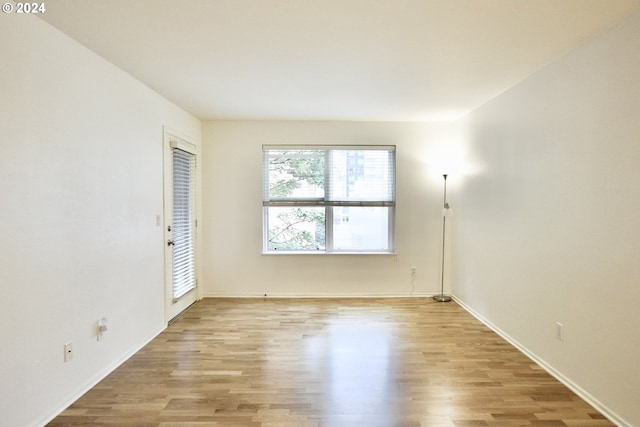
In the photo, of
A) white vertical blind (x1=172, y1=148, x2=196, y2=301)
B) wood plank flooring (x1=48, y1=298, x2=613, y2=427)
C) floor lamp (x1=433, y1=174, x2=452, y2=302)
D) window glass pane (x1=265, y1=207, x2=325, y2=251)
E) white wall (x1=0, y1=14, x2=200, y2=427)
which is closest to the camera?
white wall (x1=0, y1=14, x2=200, y2=427)

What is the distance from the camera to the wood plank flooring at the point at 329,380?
1.96 meters

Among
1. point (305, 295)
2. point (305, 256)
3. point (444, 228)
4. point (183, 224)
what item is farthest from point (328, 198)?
point (183, 224)

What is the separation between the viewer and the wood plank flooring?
1.96 metres

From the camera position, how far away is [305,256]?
14.5ft

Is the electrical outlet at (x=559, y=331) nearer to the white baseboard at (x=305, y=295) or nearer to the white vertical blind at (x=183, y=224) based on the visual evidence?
the white baseboard at (x=305, y=295)

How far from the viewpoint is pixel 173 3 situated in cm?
176

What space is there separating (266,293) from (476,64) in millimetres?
3708

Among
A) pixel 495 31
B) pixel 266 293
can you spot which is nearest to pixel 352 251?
pixel 266 293

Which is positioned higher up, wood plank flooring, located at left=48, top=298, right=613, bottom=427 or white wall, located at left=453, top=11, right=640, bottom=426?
white wall, located at left=453, top=11, right=640, bottom=426

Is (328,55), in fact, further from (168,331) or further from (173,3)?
(168,331)

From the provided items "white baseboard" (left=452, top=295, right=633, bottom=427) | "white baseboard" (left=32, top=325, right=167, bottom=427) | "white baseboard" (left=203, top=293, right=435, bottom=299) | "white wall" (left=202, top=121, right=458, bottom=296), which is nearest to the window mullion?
"white wall" (left=202, top=121, right=458, bottom=296)

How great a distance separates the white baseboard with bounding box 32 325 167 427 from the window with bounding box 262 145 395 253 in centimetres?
212

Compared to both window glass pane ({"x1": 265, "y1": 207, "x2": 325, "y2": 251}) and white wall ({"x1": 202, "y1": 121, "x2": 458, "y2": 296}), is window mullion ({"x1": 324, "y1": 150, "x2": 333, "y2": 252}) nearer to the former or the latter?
window glass pane ({"x1": 265, "y1": 207, "x2": 325, "y2": 251})

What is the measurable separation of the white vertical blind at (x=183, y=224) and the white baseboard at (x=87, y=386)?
853 mm
